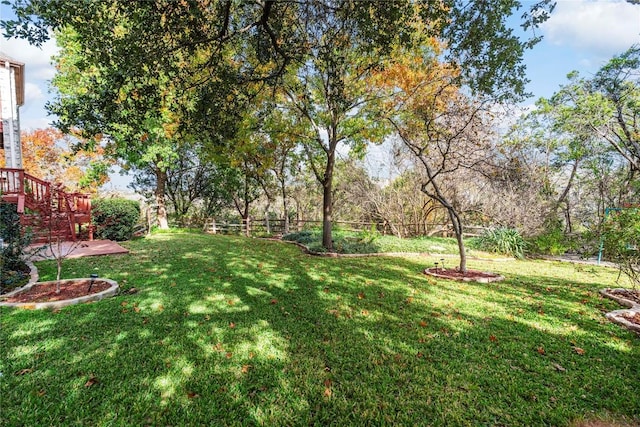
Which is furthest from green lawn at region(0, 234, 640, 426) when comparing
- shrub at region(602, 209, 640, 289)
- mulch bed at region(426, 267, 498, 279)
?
mulch bed at region(426, 267, 498, 279)

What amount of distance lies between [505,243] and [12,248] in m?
14.7

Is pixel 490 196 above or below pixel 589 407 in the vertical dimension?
above

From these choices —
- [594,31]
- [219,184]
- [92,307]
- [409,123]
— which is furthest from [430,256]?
[219,184]

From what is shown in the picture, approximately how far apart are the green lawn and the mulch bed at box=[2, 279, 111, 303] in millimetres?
402

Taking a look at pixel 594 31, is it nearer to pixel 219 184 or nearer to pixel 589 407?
pixel 589 407

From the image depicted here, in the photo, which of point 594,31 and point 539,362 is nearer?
point 539,362

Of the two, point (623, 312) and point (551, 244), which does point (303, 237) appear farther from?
point (623, 312)

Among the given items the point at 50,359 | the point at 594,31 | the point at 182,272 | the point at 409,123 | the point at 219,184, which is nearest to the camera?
the point at 50,359

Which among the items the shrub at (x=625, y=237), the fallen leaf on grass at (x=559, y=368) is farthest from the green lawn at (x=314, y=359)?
the shrub at (x=625, y=237)

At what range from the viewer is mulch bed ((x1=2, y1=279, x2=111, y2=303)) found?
4.48 metres

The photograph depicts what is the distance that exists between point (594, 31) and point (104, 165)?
725 inches

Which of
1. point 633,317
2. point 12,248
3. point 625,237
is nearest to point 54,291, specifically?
point 12,248

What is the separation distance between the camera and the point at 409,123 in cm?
998

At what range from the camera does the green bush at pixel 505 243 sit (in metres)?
11.4
